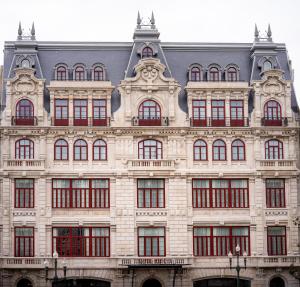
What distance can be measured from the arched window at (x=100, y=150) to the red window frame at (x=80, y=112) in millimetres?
1978

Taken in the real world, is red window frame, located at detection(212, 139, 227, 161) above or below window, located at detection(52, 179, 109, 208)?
above

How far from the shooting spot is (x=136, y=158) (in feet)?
215

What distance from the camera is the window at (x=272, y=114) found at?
67.1 m

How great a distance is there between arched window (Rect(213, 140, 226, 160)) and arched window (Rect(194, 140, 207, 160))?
0.84 m

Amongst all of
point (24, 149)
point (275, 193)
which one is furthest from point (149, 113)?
point (275, 193)

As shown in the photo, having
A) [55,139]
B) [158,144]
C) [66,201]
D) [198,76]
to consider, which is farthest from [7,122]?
[198,76]

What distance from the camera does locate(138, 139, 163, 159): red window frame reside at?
65875 mm

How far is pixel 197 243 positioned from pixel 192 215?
2.34 m

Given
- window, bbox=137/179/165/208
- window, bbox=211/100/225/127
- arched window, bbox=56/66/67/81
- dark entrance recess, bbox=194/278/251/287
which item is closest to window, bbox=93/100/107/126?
arched window, bbox=56/66/67/81

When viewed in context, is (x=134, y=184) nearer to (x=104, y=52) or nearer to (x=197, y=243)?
(x=197, y=243)

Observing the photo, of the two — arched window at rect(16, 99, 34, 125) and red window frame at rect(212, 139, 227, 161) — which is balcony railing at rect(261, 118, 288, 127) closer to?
red window frame at rect(212, 139, 227, 161)

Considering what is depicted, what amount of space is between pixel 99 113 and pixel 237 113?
11.7 meters

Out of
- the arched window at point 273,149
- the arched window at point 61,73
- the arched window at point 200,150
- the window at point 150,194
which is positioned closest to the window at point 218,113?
the arched window at point 200,150

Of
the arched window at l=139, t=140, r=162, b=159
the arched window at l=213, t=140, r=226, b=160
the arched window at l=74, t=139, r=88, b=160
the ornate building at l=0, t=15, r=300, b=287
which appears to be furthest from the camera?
the arched window at l=213, t=140, r=226, b=160
